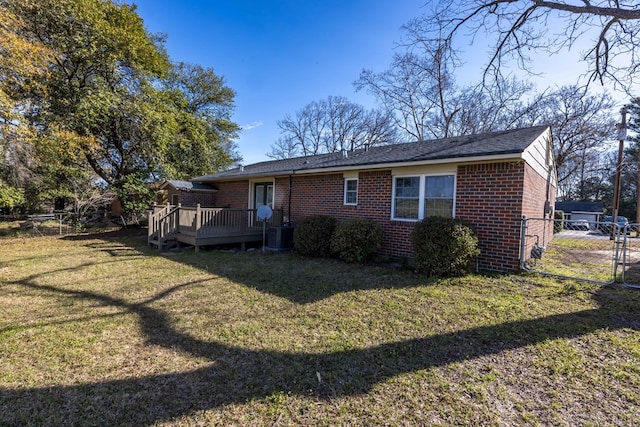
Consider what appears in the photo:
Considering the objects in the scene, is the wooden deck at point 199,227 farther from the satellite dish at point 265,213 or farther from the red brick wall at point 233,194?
the red brick wall at point 233,194

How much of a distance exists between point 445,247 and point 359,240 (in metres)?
2.11

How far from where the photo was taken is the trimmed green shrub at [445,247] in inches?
232

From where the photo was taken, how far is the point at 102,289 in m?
5.15

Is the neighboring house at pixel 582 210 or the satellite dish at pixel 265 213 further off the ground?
the neighboring house at pixel 582 210

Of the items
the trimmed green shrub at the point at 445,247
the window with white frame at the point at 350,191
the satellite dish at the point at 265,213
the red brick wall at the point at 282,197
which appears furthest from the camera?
the red brick wall at the point at 282,197

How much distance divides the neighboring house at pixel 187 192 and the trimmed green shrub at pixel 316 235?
7604 mm

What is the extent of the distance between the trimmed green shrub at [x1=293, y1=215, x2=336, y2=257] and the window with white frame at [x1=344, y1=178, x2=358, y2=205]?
0.94 metres

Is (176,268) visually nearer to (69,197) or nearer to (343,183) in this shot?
(343,183)

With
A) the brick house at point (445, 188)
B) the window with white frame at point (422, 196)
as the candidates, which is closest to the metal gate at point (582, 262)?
the brick house at point (445, 188)

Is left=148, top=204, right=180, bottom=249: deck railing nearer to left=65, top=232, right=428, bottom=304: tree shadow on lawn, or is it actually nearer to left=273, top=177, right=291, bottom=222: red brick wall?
left=65, top=232, right=428, bottom=304: tree shadow on lawn

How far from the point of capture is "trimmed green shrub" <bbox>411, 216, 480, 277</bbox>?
19.4 feet

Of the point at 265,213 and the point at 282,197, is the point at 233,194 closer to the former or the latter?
the point at 282,197

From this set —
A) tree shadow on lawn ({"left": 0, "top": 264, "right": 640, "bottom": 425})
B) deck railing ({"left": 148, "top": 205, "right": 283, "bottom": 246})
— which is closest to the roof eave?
deck railing ({"left": 148, "top": 205, "right": 283, "bottom": 246})

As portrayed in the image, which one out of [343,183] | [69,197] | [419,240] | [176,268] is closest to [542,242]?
[419,240]
